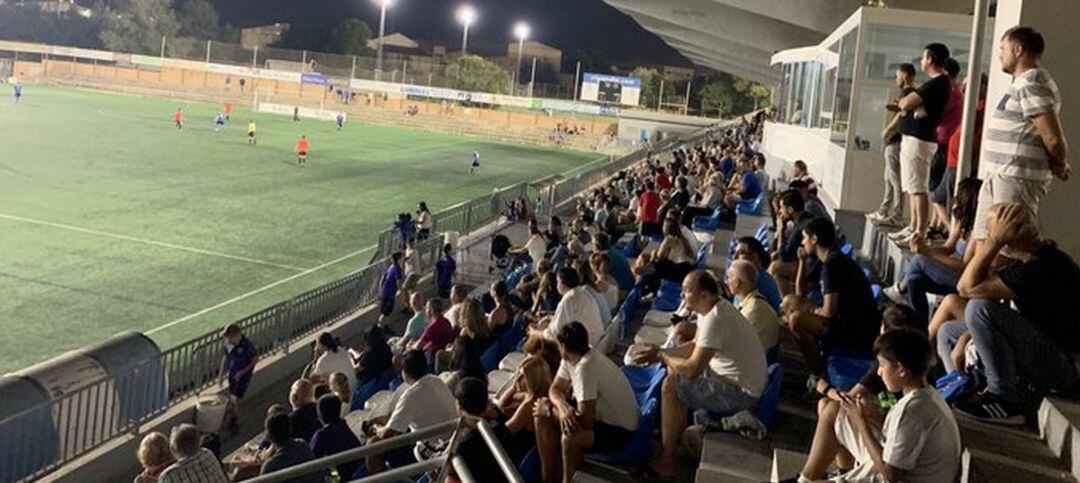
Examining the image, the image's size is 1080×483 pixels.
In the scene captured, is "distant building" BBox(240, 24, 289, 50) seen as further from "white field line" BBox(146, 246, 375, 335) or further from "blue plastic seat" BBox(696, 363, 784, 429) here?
"blue plastic seat" BBox(696, 363, 784, 429)

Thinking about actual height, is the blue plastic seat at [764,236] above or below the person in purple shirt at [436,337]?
above

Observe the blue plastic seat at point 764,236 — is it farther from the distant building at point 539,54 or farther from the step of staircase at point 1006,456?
the distant building at point 539,54

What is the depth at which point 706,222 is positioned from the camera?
14.3 metres

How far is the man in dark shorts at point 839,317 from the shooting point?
6.46m

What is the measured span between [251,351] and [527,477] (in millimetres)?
5756

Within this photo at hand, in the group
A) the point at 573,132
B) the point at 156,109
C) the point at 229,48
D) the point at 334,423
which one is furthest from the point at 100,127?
the point at 334,423

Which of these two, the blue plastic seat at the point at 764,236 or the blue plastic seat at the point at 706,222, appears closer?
the blue plastic seat at the point at 764,236

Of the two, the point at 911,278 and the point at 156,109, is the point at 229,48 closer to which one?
the point at 156,109

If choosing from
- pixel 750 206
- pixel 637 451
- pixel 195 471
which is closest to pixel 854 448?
pixel 637 451

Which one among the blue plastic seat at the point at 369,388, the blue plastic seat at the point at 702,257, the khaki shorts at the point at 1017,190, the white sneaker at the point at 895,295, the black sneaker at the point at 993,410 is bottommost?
the blue plastic seat at the point at 369,388

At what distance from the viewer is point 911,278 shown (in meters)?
6.50

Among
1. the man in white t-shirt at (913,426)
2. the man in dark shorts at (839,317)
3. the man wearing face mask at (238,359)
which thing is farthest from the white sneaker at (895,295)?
the man wearing face mask at (238,359)

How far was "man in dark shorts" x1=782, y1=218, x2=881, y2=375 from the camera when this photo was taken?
21.2 ft

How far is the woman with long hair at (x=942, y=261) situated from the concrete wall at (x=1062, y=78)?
0.75 meters
